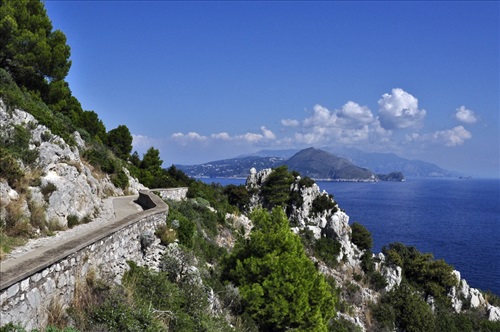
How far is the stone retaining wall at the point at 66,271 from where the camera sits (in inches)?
224

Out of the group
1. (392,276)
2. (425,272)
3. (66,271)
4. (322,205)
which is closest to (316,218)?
(322,205)

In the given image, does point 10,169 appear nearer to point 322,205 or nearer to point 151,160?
point 151,160

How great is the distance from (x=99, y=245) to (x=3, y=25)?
23578mm

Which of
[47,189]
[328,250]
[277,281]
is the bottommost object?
[328,250]

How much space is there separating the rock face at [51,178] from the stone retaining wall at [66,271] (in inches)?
132

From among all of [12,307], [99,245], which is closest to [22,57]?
[99,245]

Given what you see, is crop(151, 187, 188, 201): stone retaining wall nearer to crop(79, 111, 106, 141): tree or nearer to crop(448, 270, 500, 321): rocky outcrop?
crop(79, 111, 106, 141): tree

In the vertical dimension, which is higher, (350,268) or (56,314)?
(56,314)

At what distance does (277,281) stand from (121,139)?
3217cm

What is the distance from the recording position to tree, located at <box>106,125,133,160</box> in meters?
40.9

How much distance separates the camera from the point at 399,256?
42188 millimetres

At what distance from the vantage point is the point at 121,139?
136 feet

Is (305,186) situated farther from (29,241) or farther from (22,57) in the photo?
(29,241)

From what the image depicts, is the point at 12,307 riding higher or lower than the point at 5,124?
lower
